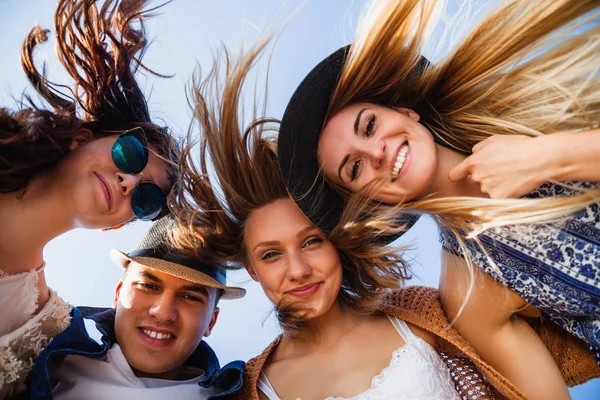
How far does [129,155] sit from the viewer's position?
2.70m

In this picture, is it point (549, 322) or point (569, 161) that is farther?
point (549, 322)

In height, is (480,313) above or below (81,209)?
below

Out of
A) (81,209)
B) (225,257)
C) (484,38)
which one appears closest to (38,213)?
(81,209)

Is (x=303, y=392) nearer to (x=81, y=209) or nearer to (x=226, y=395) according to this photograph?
(x=226, y=395)

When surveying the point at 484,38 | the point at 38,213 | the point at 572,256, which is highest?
the point at 484,38

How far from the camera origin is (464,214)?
248 centimetres

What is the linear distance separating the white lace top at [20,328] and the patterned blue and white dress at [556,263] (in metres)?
2.11

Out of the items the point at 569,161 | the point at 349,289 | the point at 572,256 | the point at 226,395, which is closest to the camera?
the point at 569,161

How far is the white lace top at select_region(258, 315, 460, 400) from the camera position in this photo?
2.48m

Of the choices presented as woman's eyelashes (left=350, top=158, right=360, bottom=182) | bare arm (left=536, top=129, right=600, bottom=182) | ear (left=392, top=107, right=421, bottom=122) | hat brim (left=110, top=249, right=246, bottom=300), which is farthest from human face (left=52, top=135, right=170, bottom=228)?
bare arm (left=536, top=129, right=600, bottom=182)

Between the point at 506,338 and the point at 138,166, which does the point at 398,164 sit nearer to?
the point at 506,338

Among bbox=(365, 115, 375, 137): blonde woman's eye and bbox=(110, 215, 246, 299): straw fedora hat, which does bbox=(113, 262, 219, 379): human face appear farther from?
bbox=(365, 115, 375, 137): blonde woman's eye

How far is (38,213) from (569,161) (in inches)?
92.9

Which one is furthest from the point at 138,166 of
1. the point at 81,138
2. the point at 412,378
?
the point at 412,378
